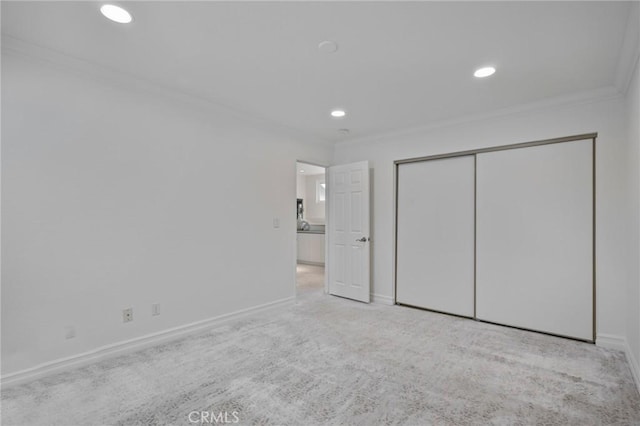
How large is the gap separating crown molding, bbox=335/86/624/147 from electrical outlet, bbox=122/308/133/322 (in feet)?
11.9

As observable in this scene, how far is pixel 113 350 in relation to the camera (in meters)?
2.67

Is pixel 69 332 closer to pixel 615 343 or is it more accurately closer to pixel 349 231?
pixel 349 231

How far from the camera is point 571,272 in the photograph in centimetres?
316

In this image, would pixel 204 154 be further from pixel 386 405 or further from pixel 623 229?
pixel 623 229

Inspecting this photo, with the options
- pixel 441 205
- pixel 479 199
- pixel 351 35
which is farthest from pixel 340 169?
pixel 351 35

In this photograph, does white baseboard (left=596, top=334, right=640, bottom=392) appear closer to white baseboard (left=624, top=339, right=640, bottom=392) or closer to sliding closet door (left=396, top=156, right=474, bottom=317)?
white baseboard (left=624, top=339, right=640, bottom=392)

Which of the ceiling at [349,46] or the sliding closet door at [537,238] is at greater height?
the ceiling at [349,46]

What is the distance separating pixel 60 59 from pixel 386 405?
3412mm

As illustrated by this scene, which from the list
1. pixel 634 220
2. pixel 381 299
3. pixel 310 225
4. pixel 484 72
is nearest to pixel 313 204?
pixel 310 225

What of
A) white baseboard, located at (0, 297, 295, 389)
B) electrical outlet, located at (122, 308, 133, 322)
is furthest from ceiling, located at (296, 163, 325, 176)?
electrical outlet, located at (122, 308, 133, 322)

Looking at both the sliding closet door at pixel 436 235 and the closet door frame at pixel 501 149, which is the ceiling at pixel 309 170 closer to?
the closet door frame at pixel 501 149

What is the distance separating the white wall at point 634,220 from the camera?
2316 millimetres

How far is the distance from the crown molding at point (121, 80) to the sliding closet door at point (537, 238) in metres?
2.82

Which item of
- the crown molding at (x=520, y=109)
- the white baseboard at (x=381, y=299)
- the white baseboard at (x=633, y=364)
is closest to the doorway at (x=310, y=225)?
the white baseboard at (x=381, y=299)
